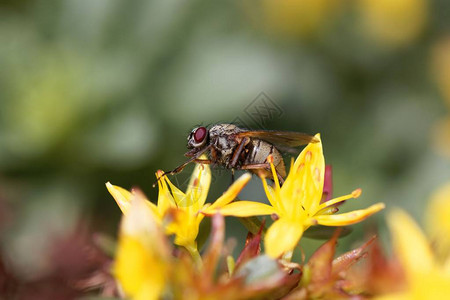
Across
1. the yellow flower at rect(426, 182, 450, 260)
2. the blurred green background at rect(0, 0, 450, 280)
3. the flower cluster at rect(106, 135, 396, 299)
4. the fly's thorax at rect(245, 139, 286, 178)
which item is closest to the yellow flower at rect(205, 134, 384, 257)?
the flower cluster at rect(106, 135, 396, 299)

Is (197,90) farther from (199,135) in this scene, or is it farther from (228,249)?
(228,249)

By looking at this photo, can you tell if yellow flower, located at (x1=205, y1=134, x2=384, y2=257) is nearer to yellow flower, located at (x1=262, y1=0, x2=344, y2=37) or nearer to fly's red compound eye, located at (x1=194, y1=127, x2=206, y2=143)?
fly's red compound eye, located at (x1=194, y1=127, x2=206, y2=143)

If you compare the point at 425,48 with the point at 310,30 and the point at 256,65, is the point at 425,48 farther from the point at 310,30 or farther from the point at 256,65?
the point at 256,65

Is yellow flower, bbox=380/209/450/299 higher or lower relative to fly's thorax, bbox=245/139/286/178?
lower

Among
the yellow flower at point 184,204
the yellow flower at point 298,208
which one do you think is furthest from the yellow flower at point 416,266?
the yellow flower at point 184,204

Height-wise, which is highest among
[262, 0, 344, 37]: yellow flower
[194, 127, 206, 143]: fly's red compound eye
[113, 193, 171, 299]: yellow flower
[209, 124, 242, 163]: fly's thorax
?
[262, 0, 344, 37]: yellow flower

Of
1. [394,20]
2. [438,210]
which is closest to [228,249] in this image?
[438,210]
